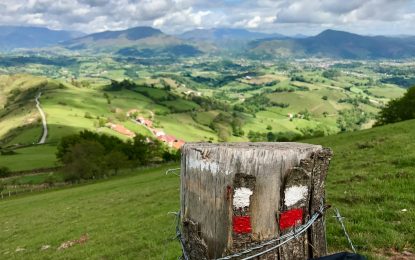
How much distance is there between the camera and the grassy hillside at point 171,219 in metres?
10.5

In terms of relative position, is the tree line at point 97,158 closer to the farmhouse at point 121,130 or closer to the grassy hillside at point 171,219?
the grassy hillside at point 171,219

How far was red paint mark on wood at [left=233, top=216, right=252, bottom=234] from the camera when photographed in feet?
15.0

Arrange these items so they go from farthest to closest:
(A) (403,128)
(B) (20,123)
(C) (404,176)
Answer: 1. (B) (20,123)
2. (A) (403,128)
3. (C) (404,176)

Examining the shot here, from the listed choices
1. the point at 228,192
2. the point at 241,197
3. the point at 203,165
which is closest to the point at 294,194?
the point at 241,197

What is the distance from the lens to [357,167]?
71.1 ft

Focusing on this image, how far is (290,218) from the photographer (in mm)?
4695

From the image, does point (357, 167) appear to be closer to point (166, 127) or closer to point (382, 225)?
point (382, 225)

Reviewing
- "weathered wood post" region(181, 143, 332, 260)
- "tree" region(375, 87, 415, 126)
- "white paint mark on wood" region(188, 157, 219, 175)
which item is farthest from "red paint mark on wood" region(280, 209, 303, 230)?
"tree" region(375, 87, 415, 126)

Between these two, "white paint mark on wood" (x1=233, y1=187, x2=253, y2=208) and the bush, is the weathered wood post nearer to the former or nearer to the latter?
"white paint mark on wood" (x1=233, y1=187, x2=253, y2=208)

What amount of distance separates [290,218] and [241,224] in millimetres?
631

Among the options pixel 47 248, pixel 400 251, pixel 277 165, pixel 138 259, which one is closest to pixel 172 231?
pixel 138 259

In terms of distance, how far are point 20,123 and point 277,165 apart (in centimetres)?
19633

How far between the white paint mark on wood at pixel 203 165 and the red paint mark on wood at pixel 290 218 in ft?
3.28

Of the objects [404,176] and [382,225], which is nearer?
[382,225]
